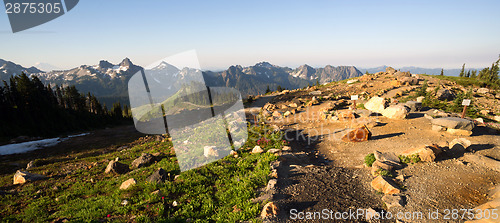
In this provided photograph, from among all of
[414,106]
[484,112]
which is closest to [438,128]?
[414,106]

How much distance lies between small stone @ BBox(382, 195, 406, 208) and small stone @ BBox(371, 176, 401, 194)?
0.39m

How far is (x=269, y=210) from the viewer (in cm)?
704

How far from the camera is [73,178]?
43.1ft

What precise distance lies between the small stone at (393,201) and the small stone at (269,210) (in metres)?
4.46

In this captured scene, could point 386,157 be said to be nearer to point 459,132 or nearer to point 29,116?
point 459,132

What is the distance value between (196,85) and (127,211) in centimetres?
623

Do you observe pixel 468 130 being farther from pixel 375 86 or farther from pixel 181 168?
pixel 375 86

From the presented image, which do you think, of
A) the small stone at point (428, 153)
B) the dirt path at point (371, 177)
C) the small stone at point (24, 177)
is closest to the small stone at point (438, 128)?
the dirt path at point (371, 177)

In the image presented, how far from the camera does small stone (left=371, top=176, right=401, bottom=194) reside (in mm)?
8231

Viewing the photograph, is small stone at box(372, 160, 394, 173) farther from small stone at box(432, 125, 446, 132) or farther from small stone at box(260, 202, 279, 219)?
small stone at box(432, 125, 446, 132)

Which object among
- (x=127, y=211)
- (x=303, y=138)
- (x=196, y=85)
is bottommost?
(x=303, y=138)

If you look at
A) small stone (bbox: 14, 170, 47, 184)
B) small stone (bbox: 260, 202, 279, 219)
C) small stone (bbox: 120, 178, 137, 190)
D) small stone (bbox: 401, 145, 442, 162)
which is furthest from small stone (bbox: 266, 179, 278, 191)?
small stone (bbox: 14, 170, 47, 184)

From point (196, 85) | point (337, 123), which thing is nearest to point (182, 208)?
point (196, 85)

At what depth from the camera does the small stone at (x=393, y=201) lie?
7409 millimetres
